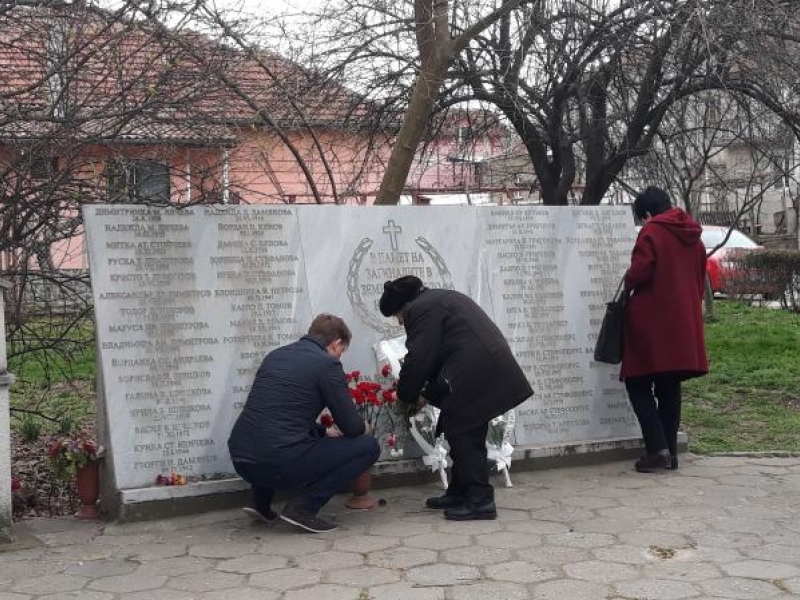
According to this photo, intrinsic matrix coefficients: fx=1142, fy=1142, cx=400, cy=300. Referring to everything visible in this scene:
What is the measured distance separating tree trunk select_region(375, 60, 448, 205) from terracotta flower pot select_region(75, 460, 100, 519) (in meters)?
3.23

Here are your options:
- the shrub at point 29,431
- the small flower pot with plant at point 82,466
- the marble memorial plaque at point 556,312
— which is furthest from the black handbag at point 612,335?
the shrub at point 29,431

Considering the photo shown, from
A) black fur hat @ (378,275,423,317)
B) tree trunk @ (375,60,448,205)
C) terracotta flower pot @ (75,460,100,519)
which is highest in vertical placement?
tree trunk @ (375,60,448,205)

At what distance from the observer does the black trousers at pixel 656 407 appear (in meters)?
7.40

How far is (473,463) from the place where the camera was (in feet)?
20.7

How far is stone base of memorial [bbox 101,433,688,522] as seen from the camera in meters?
6.31

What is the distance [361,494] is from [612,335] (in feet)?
6.70

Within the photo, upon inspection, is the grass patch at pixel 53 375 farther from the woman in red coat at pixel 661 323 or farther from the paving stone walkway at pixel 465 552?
the woman in red coat at pixel 661 323

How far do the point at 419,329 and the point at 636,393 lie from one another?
1901mm

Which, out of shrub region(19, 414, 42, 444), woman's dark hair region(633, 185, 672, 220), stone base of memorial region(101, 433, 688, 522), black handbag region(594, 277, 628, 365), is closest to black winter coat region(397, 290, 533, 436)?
stone base of memorial region(101, 433, 688, 522)

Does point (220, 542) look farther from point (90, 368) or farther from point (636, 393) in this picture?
point (90, 368)

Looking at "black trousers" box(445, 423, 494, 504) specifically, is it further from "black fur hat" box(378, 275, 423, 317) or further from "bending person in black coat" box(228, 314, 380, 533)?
"black fur hat" box(378, 275, 423, 317)

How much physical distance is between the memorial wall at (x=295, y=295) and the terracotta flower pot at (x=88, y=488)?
0.75 ft

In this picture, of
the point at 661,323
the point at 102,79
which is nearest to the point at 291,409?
the point at 102,79

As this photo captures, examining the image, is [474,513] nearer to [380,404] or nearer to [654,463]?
[380,404]
